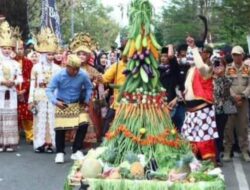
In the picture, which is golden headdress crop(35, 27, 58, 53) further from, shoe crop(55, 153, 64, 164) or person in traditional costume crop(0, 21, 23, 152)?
shoe crop(55, 153, 64, 164)

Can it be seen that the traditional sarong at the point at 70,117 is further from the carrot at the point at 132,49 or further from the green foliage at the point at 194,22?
the green foliage at the point at 194,22

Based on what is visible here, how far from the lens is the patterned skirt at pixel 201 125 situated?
9328mm

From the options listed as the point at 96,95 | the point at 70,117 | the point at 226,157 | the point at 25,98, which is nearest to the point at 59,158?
the point at 70,117

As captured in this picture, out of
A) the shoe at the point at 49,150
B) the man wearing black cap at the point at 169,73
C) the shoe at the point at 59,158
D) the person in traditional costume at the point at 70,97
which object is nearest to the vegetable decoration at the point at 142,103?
the person in traditional costume at the point at 70,97

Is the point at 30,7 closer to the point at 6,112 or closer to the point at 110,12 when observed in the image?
the point at 6,112

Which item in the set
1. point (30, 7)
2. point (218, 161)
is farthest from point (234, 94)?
point (30, 7)

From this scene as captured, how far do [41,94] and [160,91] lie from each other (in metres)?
4.06

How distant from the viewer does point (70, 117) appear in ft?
34.7

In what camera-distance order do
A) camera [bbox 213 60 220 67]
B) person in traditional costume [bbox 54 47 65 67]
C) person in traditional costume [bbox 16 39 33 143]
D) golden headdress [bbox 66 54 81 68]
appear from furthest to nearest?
person in traditional costume [bbox 16 39 33 143] < person in traditional costume [bbox 54 47 65 67] < camera [bbox 213 60 220 67] < golden headdress [bbox 66 54 81 68]

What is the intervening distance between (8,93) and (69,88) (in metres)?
1.87

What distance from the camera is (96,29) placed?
86938mm

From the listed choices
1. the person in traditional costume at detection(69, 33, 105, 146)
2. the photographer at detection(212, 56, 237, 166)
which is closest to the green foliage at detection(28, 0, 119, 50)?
the person in traditional costume at detection(69, 33, 105, 146)

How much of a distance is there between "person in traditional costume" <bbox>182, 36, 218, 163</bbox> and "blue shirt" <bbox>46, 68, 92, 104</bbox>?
1.80m

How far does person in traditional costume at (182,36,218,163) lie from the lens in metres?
9.25
